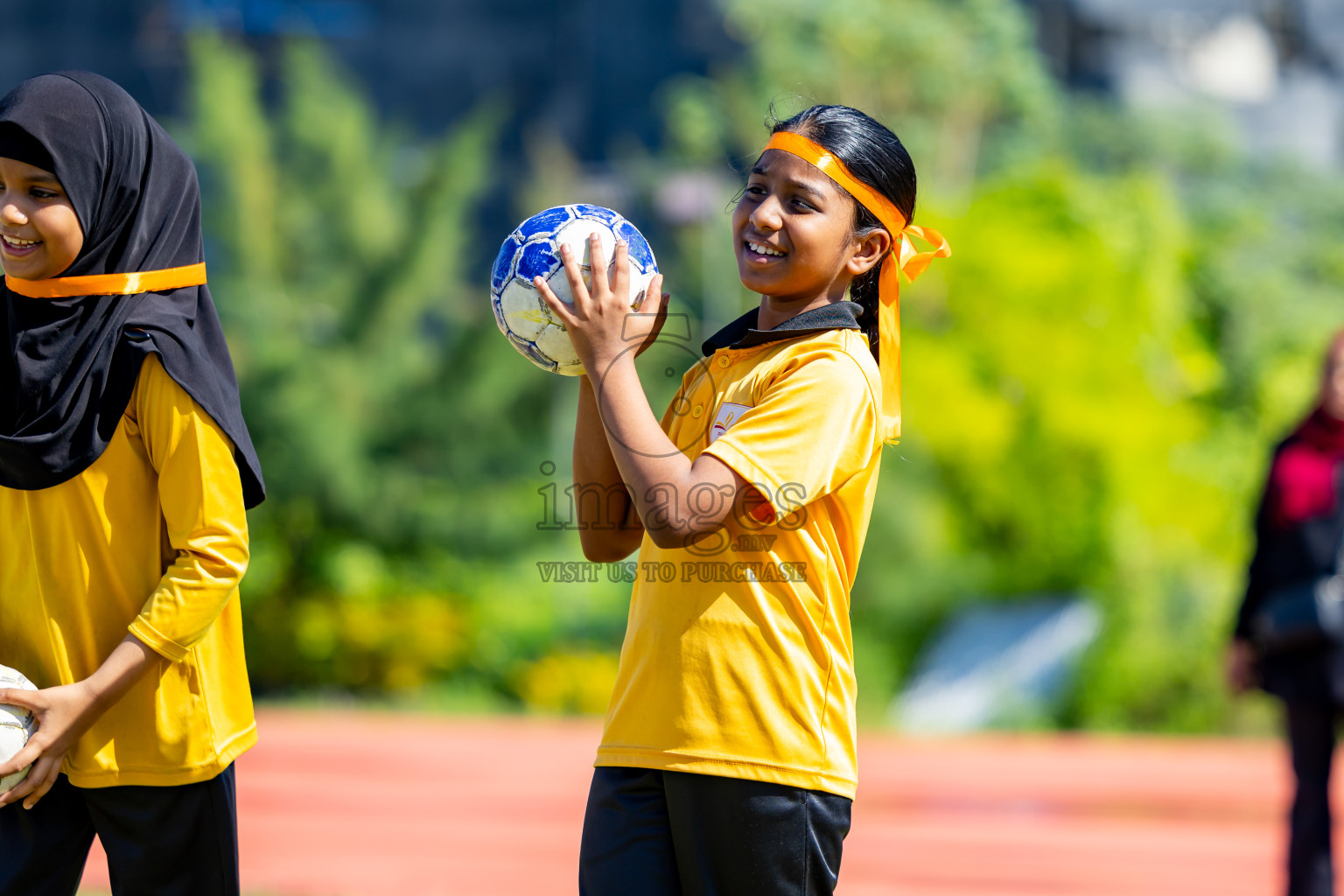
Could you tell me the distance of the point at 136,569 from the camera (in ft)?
8.36

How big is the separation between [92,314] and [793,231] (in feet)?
4.18

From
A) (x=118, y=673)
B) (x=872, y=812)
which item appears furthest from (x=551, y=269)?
(x=872, y=812)

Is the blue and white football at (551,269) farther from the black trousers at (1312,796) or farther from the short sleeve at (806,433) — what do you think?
the black trousers at (1312,796)

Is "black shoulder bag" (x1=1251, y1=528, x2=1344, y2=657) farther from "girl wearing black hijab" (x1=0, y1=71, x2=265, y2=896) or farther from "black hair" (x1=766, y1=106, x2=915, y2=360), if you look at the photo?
"girl wearing black hijab" (x1=0, y1=71, x2=265, y2=896)

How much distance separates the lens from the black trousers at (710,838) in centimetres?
243

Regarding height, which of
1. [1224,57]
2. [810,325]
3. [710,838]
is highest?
[1224,57]

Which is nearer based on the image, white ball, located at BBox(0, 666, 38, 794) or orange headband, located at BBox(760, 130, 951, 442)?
white ball, located at BBox(0, 666, 38, 794)

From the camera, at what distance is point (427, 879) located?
6.11 meters

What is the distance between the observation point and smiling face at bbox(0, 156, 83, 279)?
2.46m

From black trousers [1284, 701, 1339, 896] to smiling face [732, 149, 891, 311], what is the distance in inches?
116

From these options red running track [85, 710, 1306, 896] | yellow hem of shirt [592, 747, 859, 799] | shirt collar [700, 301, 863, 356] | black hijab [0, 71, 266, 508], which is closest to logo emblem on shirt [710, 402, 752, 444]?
shirt collar [700, 301, 863, 356]

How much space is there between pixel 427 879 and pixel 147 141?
4.30 metres

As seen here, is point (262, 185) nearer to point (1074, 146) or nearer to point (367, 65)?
point (367, 65)

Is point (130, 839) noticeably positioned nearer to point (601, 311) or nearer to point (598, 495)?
point (598, 495)
